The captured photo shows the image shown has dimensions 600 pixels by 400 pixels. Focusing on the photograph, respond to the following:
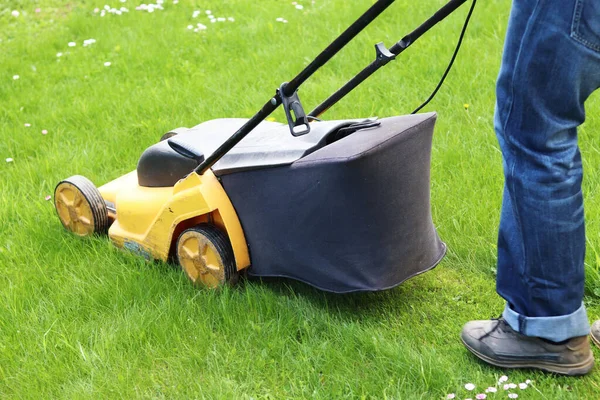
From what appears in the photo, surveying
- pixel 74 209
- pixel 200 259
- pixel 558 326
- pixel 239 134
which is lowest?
pixel 558 326

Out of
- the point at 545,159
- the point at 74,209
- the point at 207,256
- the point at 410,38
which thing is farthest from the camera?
the point at 74,209

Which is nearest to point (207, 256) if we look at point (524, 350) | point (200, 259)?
point (200, 259)

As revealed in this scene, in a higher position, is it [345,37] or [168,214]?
[345,37]

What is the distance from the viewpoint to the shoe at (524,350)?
2.02 metres

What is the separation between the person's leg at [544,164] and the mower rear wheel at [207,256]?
788 mm

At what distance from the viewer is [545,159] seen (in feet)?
6.01

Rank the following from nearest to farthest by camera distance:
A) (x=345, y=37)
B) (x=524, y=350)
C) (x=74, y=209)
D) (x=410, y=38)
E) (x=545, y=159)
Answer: (x=545, y=159) < (x=345, y=37) < (x=524, y=350) < (x=410, y=38) < (x=74, y=209)

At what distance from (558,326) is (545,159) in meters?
0.43

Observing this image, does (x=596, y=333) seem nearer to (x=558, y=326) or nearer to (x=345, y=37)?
(x=558, y=326)

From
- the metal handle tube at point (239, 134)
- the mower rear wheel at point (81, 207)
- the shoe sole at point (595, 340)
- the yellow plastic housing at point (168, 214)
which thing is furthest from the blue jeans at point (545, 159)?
the mower rear wheel at point (81, 207)

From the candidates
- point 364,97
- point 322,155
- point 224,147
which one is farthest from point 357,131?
point 364,97

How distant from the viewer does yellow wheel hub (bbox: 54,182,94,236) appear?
9.50 feet

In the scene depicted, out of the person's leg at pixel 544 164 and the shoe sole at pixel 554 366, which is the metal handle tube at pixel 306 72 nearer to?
the person's leg at pixel 544 164

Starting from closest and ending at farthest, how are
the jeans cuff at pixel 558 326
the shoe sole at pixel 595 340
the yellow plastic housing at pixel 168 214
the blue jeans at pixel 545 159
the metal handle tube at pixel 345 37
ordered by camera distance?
1. the blue jeans at pixel 545 159
2. the metal handle tube at pixel 345 37
3. the jeans cuff at pixel 558 326
4. the shoe sole at pixel 595 340
5. the yellow plastic housing at pixel 168 214
